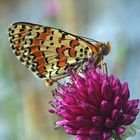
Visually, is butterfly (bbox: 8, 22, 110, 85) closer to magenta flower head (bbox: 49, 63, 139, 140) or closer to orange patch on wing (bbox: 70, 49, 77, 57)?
orange patch on wing (bbox: 70, 49, 77, 57)

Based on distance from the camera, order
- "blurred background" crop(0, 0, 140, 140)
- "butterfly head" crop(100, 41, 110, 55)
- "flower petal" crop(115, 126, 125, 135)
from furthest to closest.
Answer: "blurred background" crop(0, 0, 140, 140) → "butterfly head" crop(100, 41, 110, 55) → "flower petal" crop(115, 126, 125, 135)

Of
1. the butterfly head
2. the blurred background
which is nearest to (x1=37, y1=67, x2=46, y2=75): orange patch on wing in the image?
the butterfly head

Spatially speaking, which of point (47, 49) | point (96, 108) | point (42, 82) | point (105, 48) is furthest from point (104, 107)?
point (42, 82)

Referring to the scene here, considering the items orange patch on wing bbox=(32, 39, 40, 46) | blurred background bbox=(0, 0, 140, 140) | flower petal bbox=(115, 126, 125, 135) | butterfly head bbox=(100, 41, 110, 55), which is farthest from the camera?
blurred background bbox=(0, 0, 140, 140)

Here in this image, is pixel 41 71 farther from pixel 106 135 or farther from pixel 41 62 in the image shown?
pixel 106 135

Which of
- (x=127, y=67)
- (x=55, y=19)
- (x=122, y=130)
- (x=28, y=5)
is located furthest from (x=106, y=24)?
(x=122, y=130)

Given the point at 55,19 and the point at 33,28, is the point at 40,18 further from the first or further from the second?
the point at 33,28
